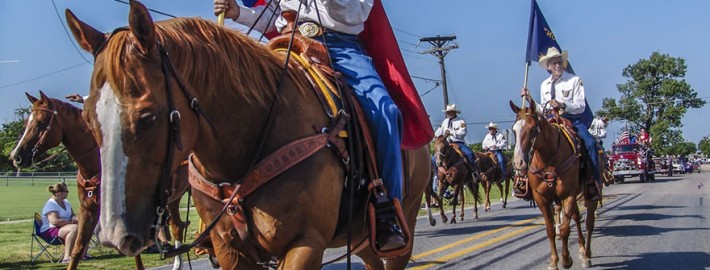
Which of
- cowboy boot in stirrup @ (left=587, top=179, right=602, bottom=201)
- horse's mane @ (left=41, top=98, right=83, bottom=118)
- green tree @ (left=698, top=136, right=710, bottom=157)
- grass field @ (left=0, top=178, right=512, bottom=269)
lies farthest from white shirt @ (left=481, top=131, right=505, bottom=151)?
green tree @ (left=698, top=136, right=710, bottom=157)

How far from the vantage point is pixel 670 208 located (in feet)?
61.6

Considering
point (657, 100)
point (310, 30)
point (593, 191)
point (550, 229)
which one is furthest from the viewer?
point (657, 100)

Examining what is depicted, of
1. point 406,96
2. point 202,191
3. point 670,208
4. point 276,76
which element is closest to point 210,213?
point 202,191

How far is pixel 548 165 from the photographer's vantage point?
9672mm

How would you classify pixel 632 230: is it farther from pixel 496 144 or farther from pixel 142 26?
pixel 142 26

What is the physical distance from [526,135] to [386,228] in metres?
5.99

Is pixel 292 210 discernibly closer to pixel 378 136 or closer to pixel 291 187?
pixel 291 187

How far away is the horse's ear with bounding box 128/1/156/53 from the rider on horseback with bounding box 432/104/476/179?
16.6 m

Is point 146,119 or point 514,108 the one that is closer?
point 146,119

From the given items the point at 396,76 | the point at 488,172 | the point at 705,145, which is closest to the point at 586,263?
the point at 396,76

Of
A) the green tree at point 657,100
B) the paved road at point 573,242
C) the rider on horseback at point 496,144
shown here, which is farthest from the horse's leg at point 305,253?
the green tree at point 657,100

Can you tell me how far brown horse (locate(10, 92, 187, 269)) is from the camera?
313 inches

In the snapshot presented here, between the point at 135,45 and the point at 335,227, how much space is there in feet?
4.45

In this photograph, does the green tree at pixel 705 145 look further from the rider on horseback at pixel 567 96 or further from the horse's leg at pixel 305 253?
the horse's leg at pixel 305 253
